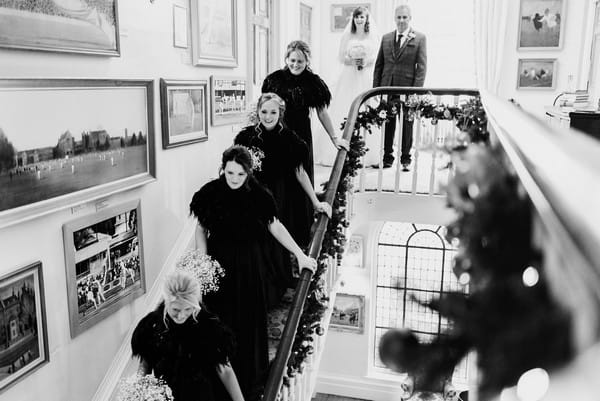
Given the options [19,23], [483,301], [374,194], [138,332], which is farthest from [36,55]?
[374,194]

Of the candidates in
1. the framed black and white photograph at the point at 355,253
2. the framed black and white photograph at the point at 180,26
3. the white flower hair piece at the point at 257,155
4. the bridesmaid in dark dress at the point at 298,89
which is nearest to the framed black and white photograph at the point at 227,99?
the framed black and white photograph at the point at 180,26

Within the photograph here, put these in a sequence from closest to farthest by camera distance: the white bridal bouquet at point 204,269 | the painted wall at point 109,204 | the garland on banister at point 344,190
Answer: the painted wall at point 109,204 < the white bridal bouquet at point 204,269 < the garland on banister at point 344,190

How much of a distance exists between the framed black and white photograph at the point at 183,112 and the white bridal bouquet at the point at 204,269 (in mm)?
1581

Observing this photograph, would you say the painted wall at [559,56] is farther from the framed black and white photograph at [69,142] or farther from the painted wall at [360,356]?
the framed black and white photograph at [69,142]

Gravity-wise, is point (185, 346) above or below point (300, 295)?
below

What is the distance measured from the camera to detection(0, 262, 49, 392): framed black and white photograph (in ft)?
10.7

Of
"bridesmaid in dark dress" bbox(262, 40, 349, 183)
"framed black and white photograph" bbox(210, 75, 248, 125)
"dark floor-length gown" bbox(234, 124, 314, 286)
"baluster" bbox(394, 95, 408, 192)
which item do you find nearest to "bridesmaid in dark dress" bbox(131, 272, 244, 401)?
"dark floor-length gown" bbox(234, 124, 314, 286)

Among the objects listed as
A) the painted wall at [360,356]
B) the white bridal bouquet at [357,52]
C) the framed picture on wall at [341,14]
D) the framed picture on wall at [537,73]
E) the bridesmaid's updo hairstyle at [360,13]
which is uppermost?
the framed picture on wall at [341,14]

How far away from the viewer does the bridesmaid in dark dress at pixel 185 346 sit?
3.06m

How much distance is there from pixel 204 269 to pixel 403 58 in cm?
474

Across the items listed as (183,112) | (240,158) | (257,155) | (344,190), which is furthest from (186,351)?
(183,112)

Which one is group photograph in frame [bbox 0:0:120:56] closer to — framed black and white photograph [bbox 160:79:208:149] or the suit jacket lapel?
framed black and white photograph [bbox 160:79:208:149]

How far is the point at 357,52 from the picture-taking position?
743 centimetres

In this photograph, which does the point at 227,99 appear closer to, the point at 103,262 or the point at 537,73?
the point at 103,262
